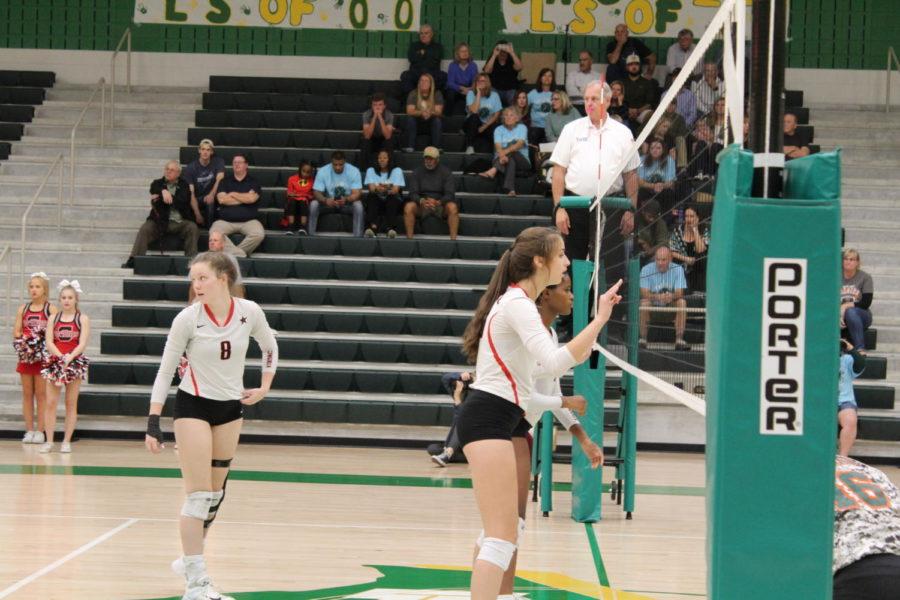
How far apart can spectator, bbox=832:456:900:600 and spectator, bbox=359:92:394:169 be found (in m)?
13.3

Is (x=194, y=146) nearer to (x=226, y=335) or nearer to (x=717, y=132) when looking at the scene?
(x=226, y=335)

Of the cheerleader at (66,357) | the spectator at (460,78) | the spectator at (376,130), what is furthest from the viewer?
the spectator at (460,78)

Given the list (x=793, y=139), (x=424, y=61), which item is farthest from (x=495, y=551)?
(x=424, y=61)

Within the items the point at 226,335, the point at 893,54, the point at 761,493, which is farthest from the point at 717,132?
the point at 893,54

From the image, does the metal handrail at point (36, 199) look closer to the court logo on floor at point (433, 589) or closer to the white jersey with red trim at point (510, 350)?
the court logo on floor at point (433, 589)

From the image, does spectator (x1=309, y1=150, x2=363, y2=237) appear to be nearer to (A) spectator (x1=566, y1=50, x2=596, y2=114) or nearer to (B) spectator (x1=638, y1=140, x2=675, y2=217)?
(A) spectator (x1=566, y1=50, x2=596, y2=114)

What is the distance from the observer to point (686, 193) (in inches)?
198

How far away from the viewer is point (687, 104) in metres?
4.97

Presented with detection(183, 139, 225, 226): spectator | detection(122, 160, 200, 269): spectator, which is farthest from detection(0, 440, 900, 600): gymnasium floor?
detection(183, 139, 225, 226): spectator

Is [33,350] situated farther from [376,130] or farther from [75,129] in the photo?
[376,130]

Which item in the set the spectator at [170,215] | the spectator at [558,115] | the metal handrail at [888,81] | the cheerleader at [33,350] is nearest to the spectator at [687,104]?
the cheerleader at [33,350]

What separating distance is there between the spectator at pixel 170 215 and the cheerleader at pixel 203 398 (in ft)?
30.5

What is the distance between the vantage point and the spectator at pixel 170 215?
15203 millimetres

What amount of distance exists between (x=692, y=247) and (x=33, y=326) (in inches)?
371
